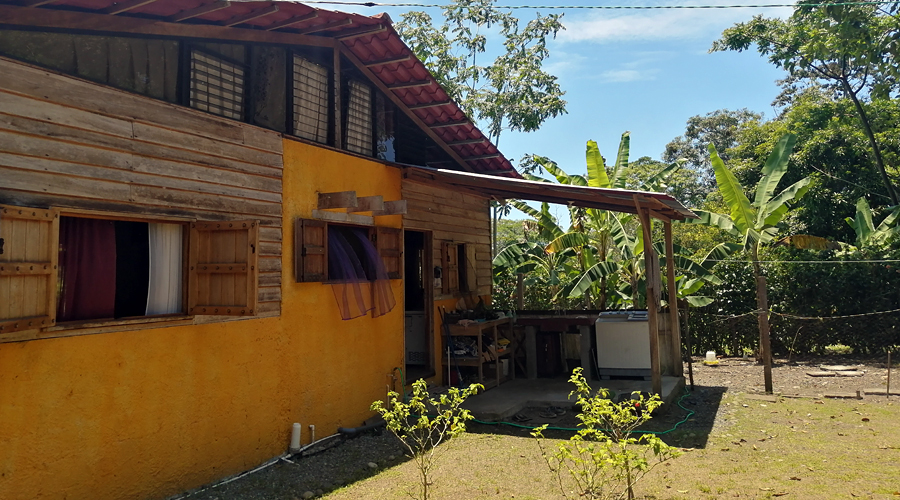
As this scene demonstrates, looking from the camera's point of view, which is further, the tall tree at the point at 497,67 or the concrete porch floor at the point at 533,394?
the tall tree at the point at 497,67

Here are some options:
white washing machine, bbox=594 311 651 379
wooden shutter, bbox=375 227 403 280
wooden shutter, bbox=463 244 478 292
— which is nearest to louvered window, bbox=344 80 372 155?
wooden shutter, bbox=375 227 403 280

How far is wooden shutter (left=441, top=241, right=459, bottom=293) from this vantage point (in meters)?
9.90

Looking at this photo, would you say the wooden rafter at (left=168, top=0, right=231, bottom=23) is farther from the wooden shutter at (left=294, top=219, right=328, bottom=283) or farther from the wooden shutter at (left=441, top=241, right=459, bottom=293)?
the wooden shutter at (left=441, top=241, right=459, bottom=293)

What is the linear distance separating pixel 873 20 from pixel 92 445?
18.1 metres

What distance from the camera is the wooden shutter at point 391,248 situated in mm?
8172

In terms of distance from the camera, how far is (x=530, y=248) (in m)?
13.7

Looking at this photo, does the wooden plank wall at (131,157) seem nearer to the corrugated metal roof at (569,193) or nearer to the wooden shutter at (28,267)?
the wooden shutter at (28,267)

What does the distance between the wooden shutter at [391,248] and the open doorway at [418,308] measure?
0.96 meters

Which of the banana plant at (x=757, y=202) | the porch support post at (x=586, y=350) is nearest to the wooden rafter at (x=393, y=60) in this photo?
the porch support post at (x=586, y=350)

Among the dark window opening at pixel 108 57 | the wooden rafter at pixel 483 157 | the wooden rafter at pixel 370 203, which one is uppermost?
the wooden rafter at pixel 483 157

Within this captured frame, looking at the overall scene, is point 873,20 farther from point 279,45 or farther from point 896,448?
point 279,45

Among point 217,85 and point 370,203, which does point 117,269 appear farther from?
point 370,203

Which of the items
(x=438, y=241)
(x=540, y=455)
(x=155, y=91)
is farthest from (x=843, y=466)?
(x=155, y=91)

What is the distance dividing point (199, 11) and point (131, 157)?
4.57 ft
